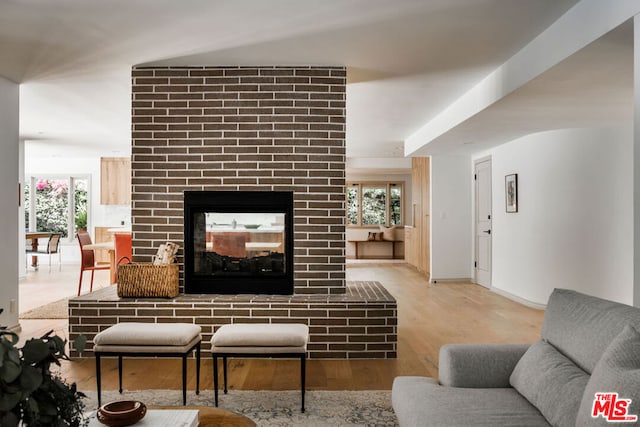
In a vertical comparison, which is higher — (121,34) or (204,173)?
(121,34)

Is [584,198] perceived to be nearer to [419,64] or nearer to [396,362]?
[419,64]

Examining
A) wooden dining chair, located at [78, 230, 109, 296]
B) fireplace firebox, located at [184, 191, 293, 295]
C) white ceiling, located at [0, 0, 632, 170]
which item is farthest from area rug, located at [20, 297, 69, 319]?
white ceiling, located at [0, 0, 632, 170]

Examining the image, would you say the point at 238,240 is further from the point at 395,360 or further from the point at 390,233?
the point at 390,233

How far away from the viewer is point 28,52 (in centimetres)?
407

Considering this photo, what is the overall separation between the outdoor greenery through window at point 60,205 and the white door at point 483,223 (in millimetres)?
8314

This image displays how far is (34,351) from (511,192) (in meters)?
6.62

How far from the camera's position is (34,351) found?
131cm

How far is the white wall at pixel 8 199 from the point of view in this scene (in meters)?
4.71

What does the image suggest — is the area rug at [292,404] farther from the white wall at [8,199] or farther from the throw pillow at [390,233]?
the throw pillow at [390,233]

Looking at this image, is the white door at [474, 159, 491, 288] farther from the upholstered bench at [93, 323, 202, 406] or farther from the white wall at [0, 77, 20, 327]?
the white wall at [0, 77, 20, 327]

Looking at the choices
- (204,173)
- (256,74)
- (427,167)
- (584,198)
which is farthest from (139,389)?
(427,167)

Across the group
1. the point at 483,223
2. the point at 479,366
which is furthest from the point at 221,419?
the point at 483,223

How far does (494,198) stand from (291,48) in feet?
15.6
